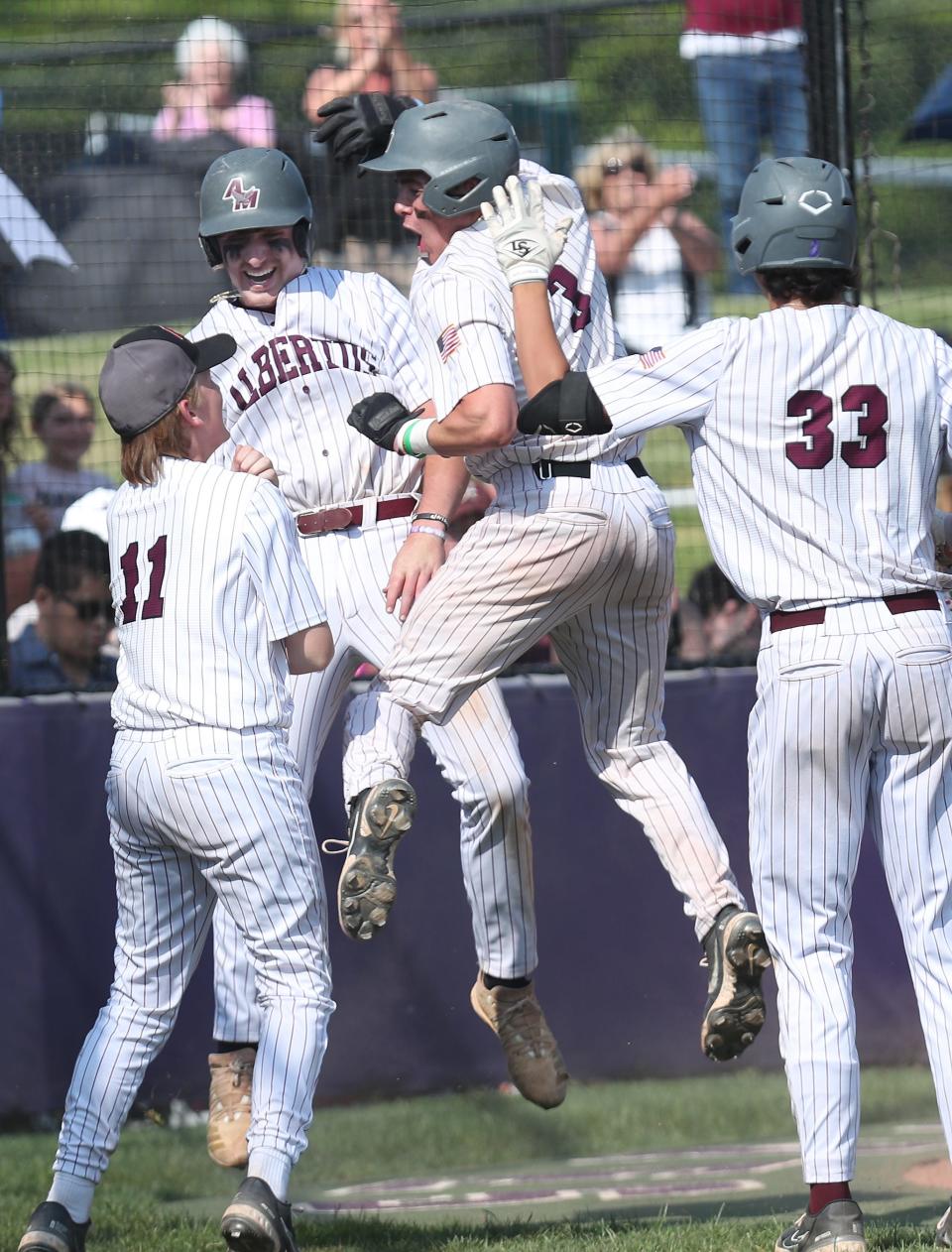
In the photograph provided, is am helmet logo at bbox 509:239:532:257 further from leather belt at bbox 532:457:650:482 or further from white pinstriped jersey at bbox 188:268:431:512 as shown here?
white pinstriped jersey at bbox 188:268:431:512

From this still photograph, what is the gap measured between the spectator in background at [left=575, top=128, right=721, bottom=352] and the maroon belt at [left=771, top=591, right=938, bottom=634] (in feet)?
11.6

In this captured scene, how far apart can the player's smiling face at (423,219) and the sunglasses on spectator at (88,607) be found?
2.41 m

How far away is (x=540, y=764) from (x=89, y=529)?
1836 millimetres

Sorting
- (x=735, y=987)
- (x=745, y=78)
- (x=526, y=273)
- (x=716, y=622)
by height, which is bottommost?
(x=735, y=987)

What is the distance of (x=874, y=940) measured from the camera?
6.93 meters

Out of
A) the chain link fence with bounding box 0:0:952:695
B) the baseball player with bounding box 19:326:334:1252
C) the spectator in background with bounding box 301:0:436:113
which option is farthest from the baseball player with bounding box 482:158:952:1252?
the spectator in background with bounding box 301:0:436:113

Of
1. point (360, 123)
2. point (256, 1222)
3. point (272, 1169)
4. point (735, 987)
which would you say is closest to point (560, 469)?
point (735, 987)

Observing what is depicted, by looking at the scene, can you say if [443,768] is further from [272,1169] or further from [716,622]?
[716,622]

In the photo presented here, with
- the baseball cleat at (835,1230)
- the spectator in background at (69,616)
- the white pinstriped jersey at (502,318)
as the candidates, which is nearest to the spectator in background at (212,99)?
the spectator in background at (69,616)

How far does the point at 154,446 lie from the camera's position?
13.7 ft

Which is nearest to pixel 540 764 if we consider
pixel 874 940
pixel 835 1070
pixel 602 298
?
pixel 874 940

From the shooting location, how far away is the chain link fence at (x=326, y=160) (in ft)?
22.6

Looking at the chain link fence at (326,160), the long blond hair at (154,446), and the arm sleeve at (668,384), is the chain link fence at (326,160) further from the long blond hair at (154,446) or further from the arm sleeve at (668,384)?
the arm sleeve at (668,384)

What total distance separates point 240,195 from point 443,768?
5.39 feet
